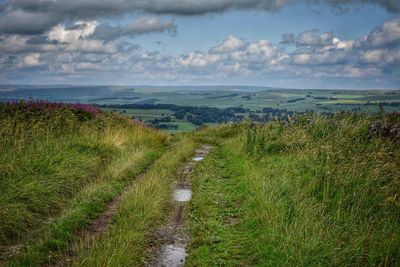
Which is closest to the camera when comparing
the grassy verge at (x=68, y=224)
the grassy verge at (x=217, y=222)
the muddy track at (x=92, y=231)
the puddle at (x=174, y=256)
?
the grassy verge at (x=68, y=224)

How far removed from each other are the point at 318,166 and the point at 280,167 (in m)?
2.19

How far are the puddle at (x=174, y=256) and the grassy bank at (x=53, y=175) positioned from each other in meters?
1.85

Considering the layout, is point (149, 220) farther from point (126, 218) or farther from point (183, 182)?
point (183, 182)

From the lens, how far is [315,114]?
64.6ft

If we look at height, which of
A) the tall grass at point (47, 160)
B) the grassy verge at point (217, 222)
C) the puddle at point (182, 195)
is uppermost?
the tall grass at point (47, 160)

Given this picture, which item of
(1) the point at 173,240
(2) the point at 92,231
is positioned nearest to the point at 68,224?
(2) the point at 92,231

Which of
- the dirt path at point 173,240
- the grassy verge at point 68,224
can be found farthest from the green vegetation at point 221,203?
the dirt path at point 173,240

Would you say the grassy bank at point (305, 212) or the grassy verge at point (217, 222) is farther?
the grassy verge at point (217, 222)

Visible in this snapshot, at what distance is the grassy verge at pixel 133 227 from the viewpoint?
6.31 m

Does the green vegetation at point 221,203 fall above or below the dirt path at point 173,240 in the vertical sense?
above

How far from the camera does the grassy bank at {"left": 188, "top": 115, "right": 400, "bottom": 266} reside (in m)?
6.54

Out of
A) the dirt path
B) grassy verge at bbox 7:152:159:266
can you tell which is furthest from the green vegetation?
the dirt path

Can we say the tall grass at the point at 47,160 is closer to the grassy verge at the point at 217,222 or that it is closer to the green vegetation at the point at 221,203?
the green vegetation at the point at 221,203

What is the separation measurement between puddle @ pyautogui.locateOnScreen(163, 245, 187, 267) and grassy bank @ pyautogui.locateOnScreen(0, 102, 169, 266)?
1853mm
